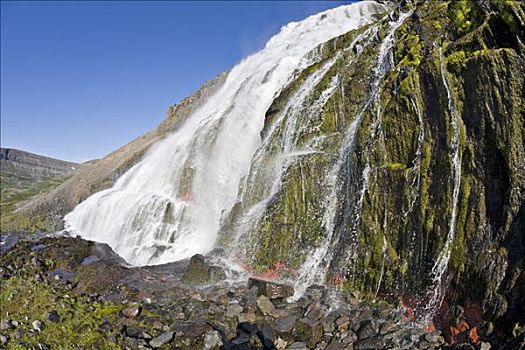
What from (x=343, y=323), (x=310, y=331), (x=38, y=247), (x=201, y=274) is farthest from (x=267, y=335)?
(x=38, y=247)

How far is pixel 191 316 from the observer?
45.8ft

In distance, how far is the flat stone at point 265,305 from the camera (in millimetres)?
13805

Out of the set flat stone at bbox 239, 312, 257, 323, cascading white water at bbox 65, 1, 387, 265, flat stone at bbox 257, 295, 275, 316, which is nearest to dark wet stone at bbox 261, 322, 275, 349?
flat stone at bbox 239, 312, 257, 323

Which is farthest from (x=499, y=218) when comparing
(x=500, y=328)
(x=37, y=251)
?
(x=37, y=251)

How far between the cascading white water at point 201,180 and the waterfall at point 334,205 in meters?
7.38

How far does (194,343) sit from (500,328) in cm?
778

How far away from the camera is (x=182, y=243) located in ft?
79.4

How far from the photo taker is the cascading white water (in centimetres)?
2468

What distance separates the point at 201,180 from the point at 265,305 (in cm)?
1480

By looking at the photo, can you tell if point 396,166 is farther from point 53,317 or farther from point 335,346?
point 53,317

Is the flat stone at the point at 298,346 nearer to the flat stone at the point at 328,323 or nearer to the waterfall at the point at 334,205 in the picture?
the flat stone at the point at 328,323

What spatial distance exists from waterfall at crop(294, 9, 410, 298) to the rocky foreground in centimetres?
103

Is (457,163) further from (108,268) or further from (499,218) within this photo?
(108,268)

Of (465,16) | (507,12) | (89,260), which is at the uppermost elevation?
(465,16)
